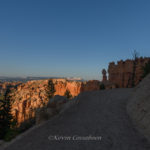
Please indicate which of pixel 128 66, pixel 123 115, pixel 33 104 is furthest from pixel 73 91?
pixel 123 115

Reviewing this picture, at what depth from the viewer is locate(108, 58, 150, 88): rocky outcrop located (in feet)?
124

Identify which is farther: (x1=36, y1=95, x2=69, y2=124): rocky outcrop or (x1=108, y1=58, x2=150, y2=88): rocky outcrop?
(x1=108, y1=58, x2=150, y2=88): rocky outcrop

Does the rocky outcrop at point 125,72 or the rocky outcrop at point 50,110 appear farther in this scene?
the rocky outcrop at point 125,72

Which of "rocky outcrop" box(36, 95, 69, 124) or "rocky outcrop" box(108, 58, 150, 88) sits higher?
"rocky outcrop" box(108, 58, 150, 88)

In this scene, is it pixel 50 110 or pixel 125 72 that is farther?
pixel 125 72

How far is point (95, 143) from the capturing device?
401 cm

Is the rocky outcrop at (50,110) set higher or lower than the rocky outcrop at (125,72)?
lower

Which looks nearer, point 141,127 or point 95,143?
point 95,143

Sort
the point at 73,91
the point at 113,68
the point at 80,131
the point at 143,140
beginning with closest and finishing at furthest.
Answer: the point at 143,140 < the point at 80,131 < the point at 113,68 < the point at 73,91

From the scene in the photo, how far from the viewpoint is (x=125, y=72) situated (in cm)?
A: 4122

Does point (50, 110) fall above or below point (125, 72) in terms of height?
below

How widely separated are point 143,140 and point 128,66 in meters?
43.4

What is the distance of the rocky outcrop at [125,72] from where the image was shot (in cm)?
3792

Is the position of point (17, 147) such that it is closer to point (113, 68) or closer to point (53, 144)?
point (53, 144)
